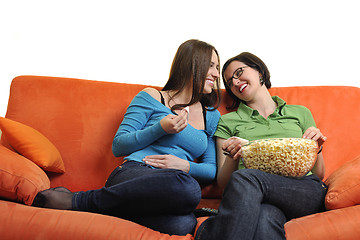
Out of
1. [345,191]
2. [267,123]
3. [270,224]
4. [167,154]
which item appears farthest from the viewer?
[267,123]

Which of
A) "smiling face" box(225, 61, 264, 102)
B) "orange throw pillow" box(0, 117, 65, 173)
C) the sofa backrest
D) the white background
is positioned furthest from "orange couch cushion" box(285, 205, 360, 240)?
the white background

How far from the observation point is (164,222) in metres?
1.16

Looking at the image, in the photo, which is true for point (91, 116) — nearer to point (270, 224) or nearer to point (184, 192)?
point (184, 192)

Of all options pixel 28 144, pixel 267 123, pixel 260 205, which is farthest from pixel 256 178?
pixel 28 144

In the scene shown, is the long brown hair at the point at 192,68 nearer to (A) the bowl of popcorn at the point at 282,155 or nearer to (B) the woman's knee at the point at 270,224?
(A) the bowl of popcorn at the point at 282,155

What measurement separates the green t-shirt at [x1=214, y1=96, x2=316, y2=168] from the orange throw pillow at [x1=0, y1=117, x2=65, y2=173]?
0.78 m

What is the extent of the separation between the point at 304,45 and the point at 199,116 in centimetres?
112

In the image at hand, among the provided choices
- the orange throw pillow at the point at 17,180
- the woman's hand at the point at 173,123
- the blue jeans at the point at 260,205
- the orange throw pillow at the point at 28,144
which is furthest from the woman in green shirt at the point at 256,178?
the orange throw pillow at the point at 28,144

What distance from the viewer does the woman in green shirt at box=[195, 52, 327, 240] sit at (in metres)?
1.03

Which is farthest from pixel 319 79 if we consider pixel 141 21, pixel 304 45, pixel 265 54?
pixel 141 21

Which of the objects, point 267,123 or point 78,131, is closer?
point 267,123

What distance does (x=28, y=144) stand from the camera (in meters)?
1.49

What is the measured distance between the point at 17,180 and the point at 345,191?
3.67 ft

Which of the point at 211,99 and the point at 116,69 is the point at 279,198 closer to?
the point at 211,99
